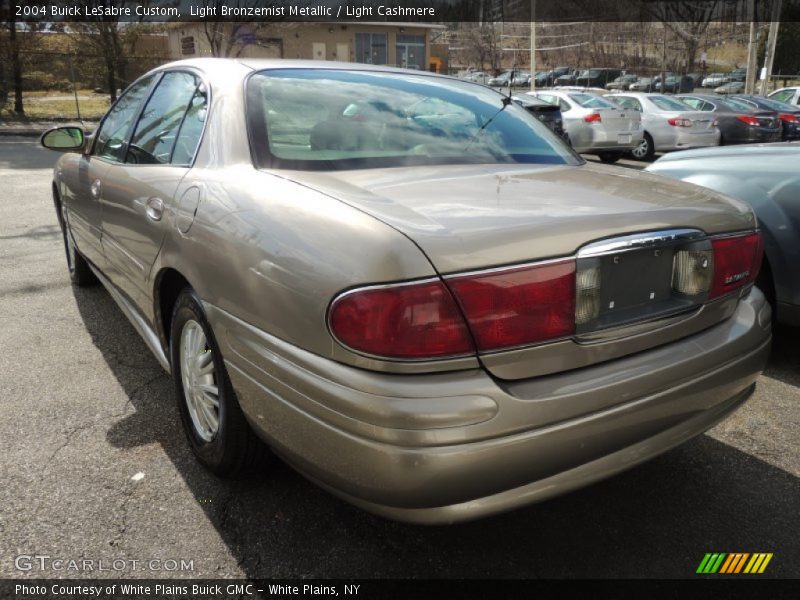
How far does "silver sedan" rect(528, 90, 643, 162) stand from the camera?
1391cm

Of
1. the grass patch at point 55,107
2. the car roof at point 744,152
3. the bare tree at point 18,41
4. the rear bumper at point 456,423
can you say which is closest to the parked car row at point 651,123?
the car roof at point 744,152

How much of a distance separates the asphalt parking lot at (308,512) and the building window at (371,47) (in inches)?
1701

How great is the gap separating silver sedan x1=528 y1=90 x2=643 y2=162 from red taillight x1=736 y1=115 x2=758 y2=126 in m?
2.44

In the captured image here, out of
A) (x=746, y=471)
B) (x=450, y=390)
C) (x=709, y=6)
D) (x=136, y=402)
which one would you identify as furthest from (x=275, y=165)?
(x=709, y=6)

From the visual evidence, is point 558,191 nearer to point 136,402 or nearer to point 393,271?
point 393,271

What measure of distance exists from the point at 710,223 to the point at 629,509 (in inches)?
40.9

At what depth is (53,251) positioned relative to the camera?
5.96 m

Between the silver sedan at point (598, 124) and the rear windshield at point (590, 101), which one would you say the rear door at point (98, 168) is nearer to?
the silver sedan at point (598, 124)

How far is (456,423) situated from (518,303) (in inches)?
13.3

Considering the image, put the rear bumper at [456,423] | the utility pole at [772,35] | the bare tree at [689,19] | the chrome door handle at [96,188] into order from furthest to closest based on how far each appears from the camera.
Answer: the bare tree at [689,19] < the utility pole at [772,35] < the chrome door handle at [96,188] < the rear bumper at [456,423]

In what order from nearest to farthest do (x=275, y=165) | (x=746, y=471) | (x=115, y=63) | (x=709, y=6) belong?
1. (x=275, y=165)
2. (x=746, y=471)
3. (x=115, y=63)
4. (x=709, y=6)

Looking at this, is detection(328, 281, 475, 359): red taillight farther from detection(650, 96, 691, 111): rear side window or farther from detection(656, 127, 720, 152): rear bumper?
detection(650, 96, 691, 111): rear side window

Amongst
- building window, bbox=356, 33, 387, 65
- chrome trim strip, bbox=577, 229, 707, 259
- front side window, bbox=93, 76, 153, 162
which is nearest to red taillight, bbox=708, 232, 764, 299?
chrome trim strip, bbox=577, 229, 707, 259

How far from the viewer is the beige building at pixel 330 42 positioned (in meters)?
36.0
